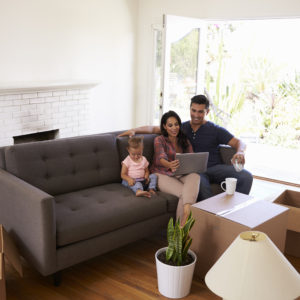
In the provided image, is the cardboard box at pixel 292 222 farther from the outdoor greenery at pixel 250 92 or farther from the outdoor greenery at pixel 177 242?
the outdoor greenery at pixel 250 92

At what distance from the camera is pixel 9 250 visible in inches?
96.3

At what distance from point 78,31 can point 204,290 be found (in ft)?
12.0

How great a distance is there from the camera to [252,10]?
505 centimetres

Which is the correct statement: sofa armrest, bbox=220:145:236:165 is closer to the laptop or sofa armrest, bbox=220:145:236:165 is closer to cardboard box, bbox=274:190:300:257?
the laptop

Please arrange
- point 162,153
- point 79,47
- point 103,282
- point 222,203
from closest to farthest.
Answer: point 103,282, point 222,203, point 162,153, point 79,47

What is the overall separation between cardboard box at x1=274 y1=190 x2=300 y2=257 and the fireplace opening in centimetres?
290

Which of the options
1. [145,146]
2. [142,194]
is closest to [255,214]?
[142,194]

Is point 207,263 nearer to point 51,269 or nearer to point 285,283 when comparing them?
point 51,269

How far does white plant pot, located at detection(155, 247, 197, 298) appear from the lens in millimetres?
2455

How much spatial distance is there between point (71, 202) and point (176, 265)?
0.87 meters

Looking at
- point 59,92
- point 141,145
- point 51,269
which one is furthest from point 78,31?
point 51,269

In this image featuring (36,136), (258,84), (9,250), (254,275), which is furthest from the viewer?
(258,84)

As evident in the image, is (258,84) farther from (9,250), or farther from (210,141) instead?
(9,250)

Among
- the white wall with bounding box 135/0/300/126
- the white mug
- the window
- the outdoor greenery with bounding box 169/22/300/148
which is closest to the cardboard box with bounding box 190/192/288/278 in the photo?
the white mug
